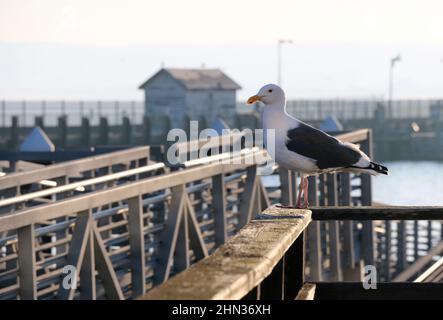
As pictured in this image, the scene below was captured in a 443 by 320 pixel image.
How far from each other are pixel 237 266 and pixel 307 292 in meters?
2.02

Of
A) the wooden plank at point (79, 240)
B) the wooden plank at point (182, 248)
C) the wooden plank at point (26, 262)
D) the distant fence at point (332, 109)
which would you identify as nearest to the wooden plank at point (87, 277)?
the wooden plank at point (79, 240)

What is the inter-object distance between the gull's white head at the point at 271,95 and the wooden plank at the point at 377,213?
153cm

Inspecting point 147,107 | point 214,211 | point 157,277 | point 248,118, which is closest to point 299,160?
point 157,277

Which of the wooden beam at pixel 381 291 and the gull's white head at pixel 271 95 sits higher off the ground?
the gull's white head at pixel 271 95

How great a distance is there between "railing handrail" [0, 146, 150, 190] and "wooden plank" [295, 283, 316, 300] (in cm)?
496

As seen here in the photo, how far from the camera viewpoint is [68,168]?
13.2 meters

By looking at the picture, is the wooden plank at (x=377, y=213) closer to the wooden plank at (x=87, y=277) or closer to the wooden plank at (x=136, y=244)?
the wooden plank at (x=87, y=277)

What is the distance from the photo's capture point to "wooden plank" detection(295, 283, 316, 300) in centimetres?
657

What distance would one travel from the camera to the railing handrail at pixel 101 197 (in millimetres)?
8789

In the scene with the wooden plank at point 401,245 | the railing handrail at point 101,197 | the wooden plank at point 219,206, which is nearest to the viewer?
the railing handrail at point 101,197

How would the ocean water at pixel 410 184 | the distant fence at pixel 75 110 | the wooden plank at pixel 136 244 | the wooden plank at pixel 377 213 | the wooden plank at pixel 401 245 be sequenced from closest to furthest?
1. the wooden plank at pixel 377 213
2. the wooden plank at pixel 136 244
3. the wooden plank at pixel 401 245
4. the ocean water at pixel 410 184
5. the distant fence at pixel 75 110

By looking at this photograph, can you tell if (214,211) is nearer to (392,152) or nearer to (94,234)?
(94,234)

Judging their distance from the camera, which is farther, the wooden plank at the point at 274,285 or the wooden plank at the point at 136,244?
the wooden plank at the point at 136,244

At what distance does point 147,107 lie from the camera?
103 metres
